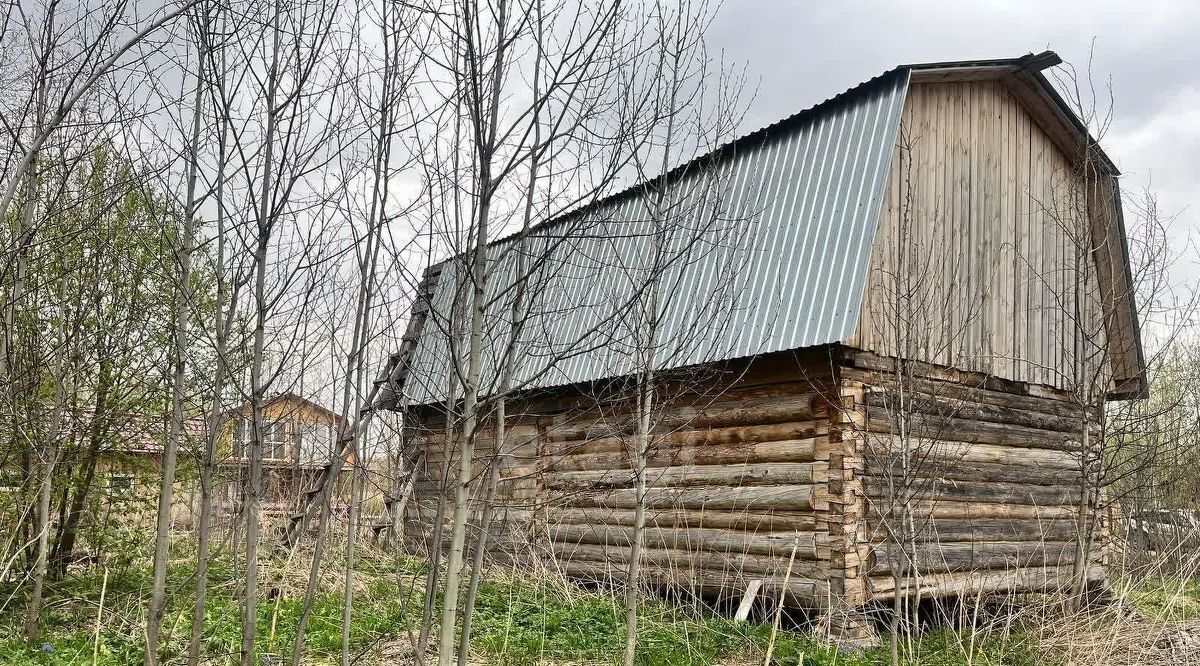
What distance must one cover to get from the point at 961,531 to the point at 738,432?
2497mm

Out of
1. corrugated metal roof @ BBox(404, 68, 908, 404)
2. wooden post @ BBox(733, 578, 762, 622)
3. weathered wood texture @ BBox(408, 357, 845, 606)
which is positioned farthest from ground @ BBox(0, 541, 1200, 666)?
corrugated metal roof @ BBox(404, 68, 908, 404)

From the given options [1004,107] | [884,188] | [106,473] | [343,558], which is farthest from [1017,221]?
[106,473]

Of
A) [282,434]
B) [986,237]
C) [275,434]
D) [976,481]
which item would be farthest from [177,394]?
[986,237]

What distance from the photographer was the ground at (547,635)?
7051 mm

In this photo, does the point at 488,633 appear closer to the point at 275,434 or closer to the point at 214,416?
the point at 275,434

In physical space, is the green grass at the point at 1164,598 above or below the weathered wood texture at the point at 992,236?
below

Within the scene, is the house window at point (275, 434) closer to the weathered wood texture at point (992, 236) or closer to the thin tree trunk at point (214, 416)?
the thin tree trunk at point (214, 416)

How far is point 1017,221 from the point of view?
10.6 meters

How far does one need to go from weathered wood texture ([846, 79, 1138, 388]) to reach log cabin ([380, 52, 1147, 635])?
0.04 m

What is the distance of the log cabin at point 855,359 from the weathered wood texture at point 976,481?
0.04m

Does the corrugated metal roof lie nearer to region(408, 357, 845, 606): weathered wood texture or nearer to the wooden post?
region(408, 357, 845, 606): weathered wood texture

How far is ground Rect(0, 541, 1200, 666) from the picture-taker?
705 centimetres

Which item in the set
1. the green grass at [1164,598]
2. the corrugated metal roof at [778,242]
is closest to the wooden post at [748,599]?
the corrugated metal roof at [778,242]

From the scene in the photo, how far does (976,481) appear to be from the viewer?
955cm
